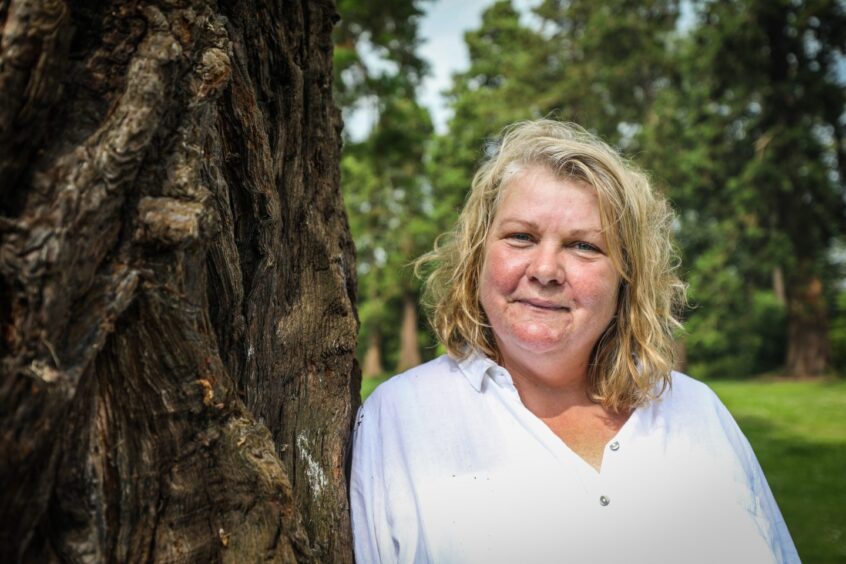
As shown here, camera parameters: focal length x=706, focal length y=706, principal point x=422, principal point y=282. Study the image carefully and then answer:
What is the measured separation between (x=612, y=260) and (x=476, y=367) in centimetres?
57

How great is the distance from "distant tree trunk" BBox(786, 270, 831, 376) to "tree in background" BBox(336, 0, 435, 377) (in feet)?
40.1

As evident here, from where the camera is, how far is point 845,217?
72.8 ft

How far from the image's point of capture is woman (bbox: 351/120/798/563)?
1.97 metres

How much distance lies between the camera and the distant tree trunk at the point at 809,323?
22672 mm

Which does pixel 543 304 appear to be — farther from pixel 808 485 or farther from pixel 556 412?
pixel 808 485

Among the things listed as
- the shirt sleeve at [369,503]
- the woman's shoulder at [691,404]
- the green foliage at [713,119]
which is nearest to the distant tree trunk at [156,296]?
the shirt sleeve at [369,503]

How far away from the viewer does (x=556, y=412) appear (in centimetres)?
237

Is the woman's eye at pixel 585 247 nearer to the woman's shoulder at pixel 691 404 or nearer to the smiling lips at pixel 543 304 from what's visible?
the smiling lips at pixel 543 304

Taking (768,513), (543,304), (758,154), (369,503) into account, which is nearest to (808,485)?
(768,513)

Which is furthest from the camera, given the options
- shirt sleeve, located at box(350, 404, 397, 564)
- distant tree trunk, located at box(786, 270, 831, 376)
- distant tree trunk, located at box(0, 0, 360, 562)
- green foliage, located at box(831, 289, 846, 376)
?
green foliage, located at box(831, 289, 846, 376)

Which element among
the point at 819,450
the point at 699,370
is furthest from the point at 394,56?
the point at 699,370

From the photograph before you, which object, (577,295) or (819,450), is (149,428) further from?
(819,450)

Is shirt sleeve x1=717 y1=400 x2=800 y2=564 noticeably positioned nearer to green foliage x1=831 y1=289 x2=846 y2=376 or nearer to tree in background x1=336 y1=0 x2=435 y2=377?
tree in background x1=336 y1=0 x2=435 y2=377

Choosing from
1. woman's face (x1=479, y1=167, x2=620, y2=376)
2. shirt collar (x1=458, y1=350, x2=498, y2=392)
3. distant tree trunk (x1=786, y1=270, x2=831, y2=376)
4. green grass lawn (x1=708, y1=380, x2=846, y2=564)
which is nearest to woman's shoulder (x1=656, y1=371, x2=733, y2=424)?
woman's face (x1=479, y1=167, x2=620, y2=376)
